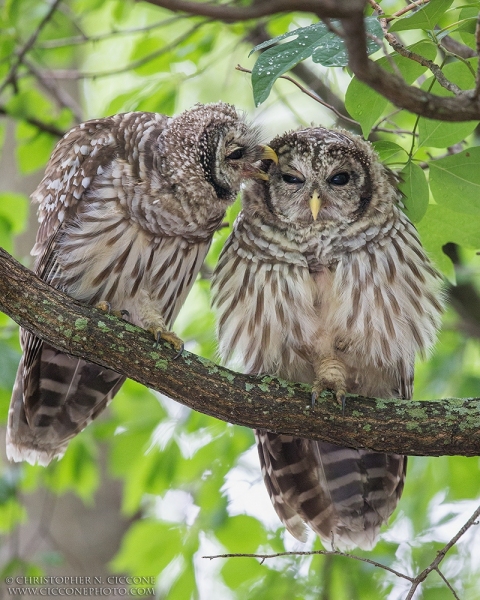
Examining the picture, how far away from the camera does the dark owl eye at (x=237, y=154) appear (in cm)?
326

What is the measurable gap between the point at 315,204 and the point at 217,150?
18.7 inches

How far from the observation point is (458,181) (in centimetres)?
Result: 254

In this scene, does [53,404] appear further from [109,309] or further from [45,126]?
[45,126]

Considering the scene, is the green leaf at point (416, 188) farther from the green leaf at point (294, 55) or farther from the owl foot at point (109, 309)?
the owl foot at point (109, 309)

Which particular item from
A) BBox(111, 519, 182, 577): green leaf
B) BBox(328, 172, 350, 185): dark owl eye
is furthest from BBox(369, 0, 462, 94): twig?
BBox(111, 519, 182, 577): green leaf

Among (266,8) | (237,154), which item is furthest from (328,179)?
(266,8)

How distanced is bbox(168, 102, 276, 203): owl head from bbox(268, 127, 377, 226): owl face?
0.11m

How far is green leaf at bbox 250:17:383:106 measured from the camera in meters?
2.08

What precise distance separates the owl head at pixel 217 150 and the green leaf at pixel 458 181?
2.78 ft

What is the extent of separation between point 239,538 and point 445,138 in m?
2.36

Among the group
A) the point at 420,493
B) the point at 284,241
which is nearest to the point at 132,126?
the point at 284,241

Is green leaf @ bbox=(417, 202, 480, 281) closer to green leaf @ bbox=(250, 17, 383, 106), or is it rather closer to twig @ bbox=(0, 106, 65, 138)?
green leaf @ bbox=(250, 17, 383, 106)

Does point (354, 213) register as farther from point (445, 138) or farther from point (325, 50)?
point (325, 50)

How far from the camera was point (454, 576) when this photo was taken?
429 centimetres
